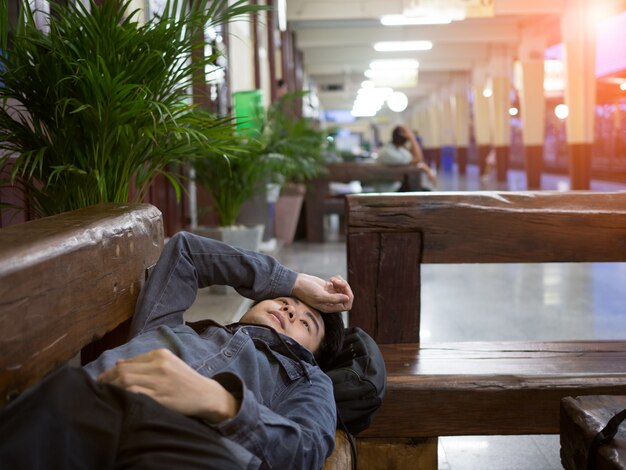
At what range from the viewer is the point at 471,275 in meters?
6.25

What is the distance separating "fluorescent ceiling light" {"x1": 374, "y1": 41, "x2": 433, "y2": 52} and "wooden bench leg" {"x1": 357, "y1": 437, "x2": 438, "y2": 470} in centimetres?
1603

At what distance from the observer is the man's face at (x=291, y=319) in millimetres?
1686

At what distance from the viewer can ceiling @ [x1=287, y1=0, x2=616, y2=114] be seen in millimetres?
12891

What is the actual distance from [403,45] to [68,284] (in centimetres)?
1743

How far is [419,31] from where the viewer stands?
1664 cm

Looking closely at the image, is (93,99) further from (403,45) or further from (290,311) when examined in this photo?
(403,45)

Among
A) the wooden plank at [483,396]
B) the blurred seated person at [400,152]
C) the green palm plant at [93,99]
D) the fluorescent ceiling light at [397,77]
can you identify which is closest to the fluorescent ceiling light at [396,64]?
the fluorescent ceiling light at [397,77]

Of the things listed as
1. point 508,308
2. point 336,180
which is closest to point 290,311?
point 508,308

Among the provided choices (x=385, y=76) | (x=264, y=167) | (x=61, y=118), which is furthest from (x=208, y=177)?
(x=385, y=76)

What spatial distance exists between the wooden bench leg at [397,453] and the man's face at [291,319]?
51 cm

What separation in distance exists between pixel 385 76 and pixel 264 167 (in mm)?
16955

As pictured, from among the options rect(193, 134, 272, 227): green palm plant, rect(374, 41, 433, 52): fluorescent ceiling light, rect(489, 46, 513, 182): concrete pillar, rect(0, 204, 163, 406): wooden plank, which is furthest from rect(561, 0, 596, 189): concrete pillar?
rect(0, 204, 163, 406): wooden plank

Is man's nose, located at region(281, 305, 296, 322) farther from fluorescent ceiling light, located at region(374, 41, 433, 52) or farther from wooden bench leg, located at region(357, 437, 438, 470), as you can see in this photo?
fluorescent ceiling light, located at region(374, 41, 433, 52)

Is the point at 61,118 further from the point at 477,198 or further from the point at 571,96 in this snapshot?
the point at 571,96
